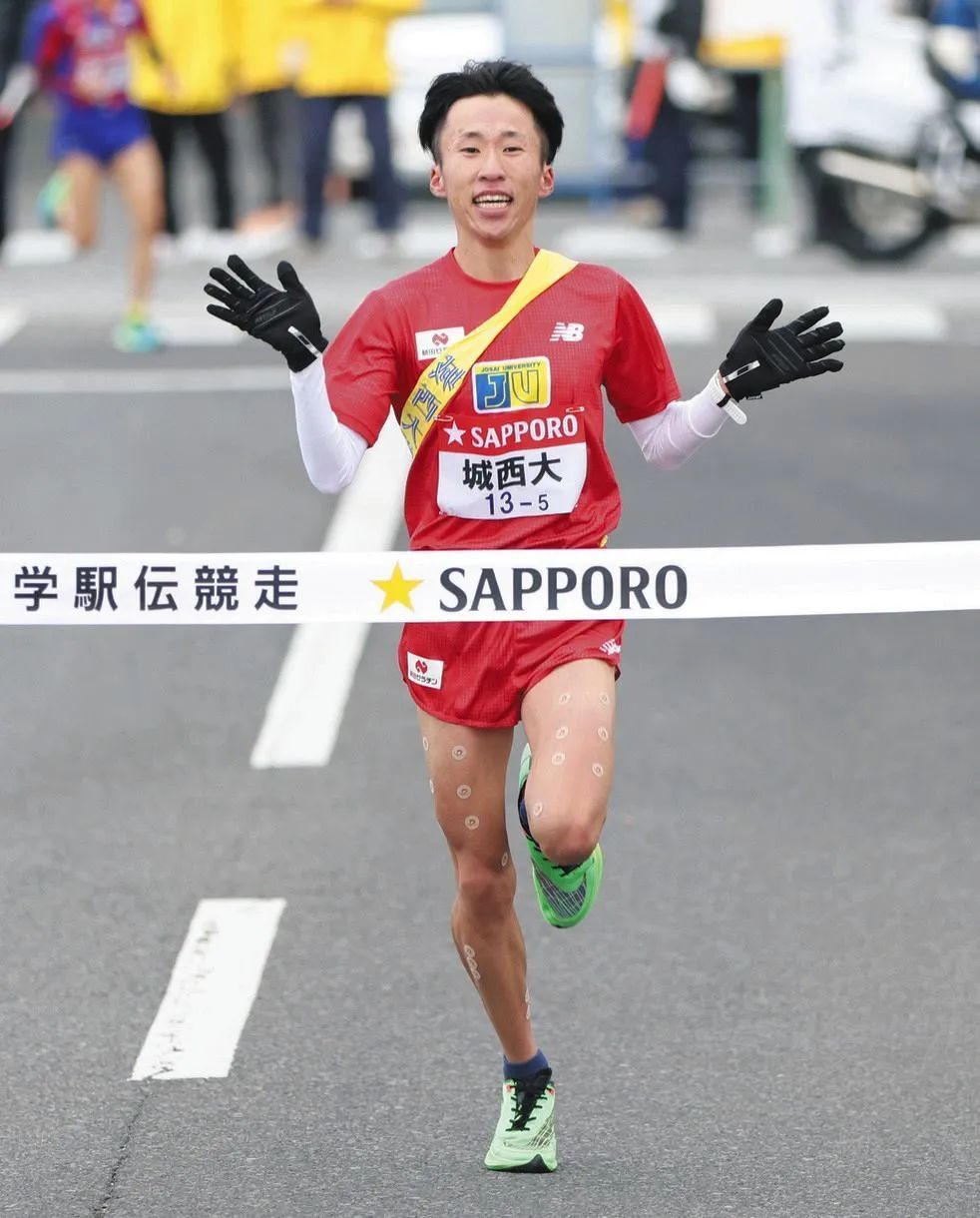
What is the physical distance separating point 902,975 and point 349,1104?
1521 mm

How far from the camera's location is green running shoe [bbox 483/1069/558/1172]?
16.8 feet

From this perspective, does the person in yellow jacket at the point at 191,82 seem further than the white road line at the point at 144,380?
Yes

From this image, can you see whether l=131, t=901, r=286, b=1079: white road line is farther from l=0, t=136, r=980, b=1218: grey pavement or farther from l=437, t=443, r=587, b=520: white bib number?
l=437, t=443, r=587, b=520: white bib number

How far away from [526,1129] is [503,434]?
1.36 metres

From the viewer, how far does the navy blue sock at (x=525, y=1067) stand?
5.18 metres

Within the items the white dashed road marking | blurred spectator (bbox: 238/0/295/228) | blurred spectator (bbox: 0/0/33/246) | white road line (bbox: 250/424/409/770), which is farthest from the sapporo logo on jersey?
blurred spectator (bbox: 238/0/295/228)

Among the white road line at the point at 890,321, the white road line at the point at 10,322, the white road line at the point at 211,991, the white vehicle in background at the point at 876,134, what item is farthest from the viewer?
the white vehicle in background at the point at 876,134

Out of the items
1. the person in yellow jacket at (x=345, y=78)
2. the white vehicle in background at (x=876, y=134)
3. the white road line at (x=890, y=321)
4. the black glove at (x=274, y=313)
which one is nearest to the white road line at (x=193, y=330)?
the person in yellow jacket at (x=345, y=78)

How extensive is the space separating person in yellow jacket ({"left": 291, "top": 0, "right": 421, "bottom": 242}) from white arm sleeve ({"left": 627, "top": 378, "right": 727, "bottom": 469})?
1246cm

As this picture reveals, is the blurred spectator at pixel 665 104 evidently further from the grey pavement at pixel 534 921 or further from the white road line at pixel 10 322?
the grey pavement at pixel 534 921

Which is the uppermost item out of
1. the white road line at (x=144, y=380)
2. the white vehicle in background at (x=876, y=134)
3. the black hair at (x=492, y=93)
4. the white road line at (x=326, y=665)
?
the white vehicle in background at (x=876, y=134)

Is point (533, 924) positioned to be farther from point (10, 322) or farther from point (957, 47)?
point (957, 47)

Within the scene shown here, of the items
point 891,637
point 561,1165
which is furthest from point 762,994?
point 891,637

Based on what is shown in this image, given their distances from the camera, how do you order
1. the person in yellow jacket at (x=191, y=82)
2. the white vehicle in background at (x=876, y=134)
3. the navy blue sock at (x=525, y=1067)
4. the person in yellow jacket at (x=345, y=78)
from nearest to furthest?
the navy blue sock at (x=525, y=1067), the white vehicle in background at (x=876, y=134), the person in yellow jacket at (x=345, y=78), the person in yellow jacket at (x=191, y=82)
